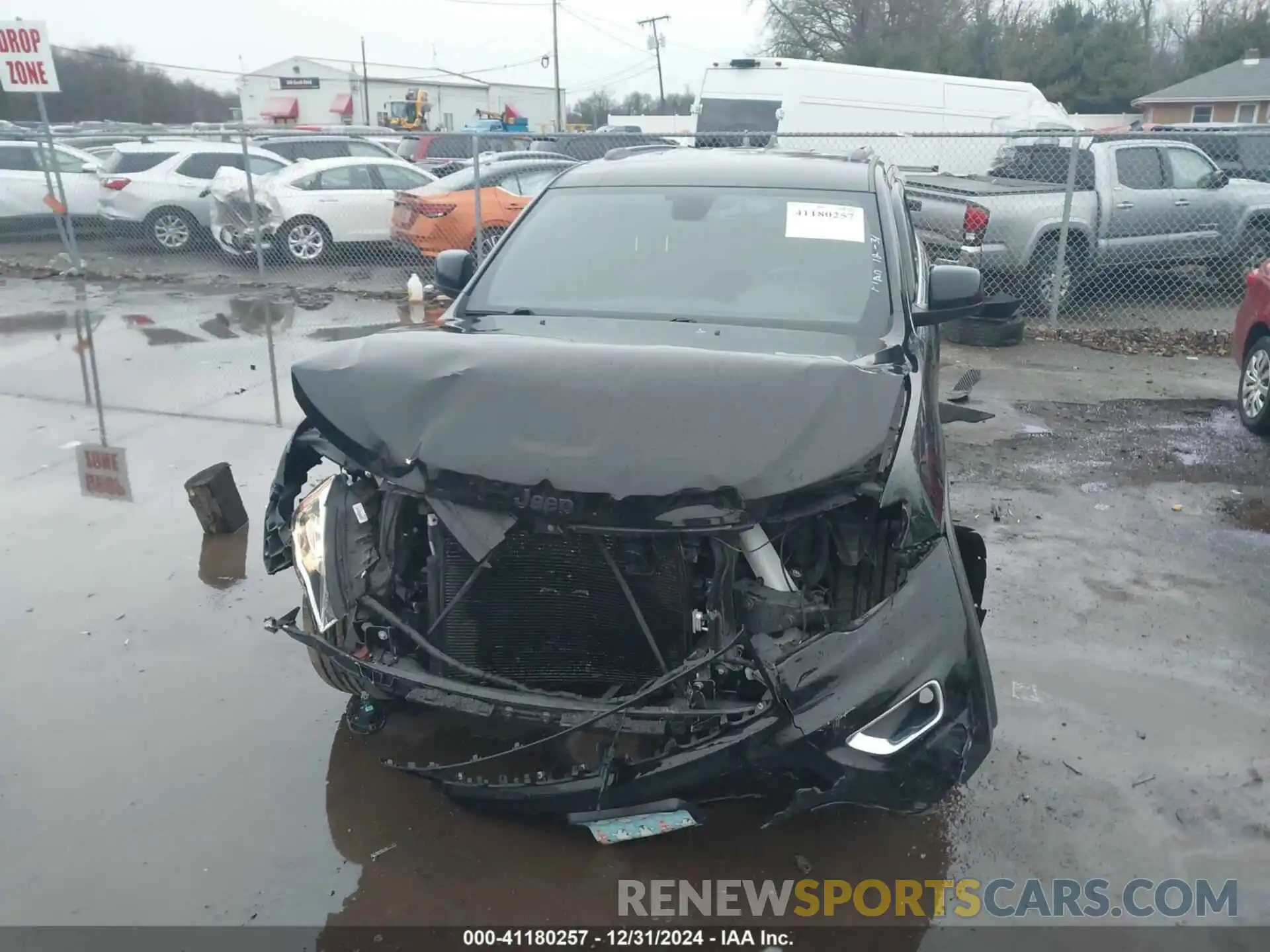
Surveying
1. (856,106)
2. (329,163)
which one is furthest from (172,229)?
(856,106)

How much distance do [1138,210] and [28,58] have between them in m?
12.6

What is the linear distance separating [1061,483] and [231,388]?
5960mm

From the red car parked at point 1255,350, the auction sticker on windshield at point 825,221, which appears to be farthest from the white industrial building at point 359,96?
the auction sticker on windshield at point 825,221

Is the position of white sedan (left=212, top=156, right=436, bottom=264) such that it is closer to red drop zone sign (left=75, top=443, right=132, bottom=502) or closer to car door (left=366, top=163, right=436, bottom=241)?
car door (left=366, top=163, right=436, bottom=241)

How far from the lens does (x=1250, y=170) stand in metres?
14.0

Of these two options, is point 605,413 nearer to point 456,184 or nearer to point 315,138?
point 456,184

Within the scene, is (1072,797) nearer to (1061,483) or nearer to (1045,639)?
(1045,639)

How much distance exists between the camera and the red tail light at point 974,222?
32.1 ft

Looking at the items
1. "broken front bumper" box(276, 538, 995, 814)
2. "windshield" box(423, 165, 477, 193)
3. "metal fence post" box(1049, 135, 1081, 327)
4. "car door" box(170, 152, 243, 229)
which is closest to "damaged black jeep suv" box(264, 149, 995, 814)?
"broken front bumper" box(276, 538, 995, 814)

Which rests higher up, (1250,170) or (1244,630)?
(1250,170)

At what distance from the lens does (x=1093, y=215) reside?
10422mm

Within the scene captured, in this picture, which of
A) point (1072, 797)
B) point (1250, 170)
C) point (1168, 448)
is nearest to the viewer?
point (1072, 797)

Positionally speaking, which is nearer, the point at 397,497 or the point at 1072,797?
the point at 397,497

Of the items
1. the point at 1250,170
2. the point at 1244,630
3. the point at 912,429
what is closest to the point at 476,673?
the point at 912,429
